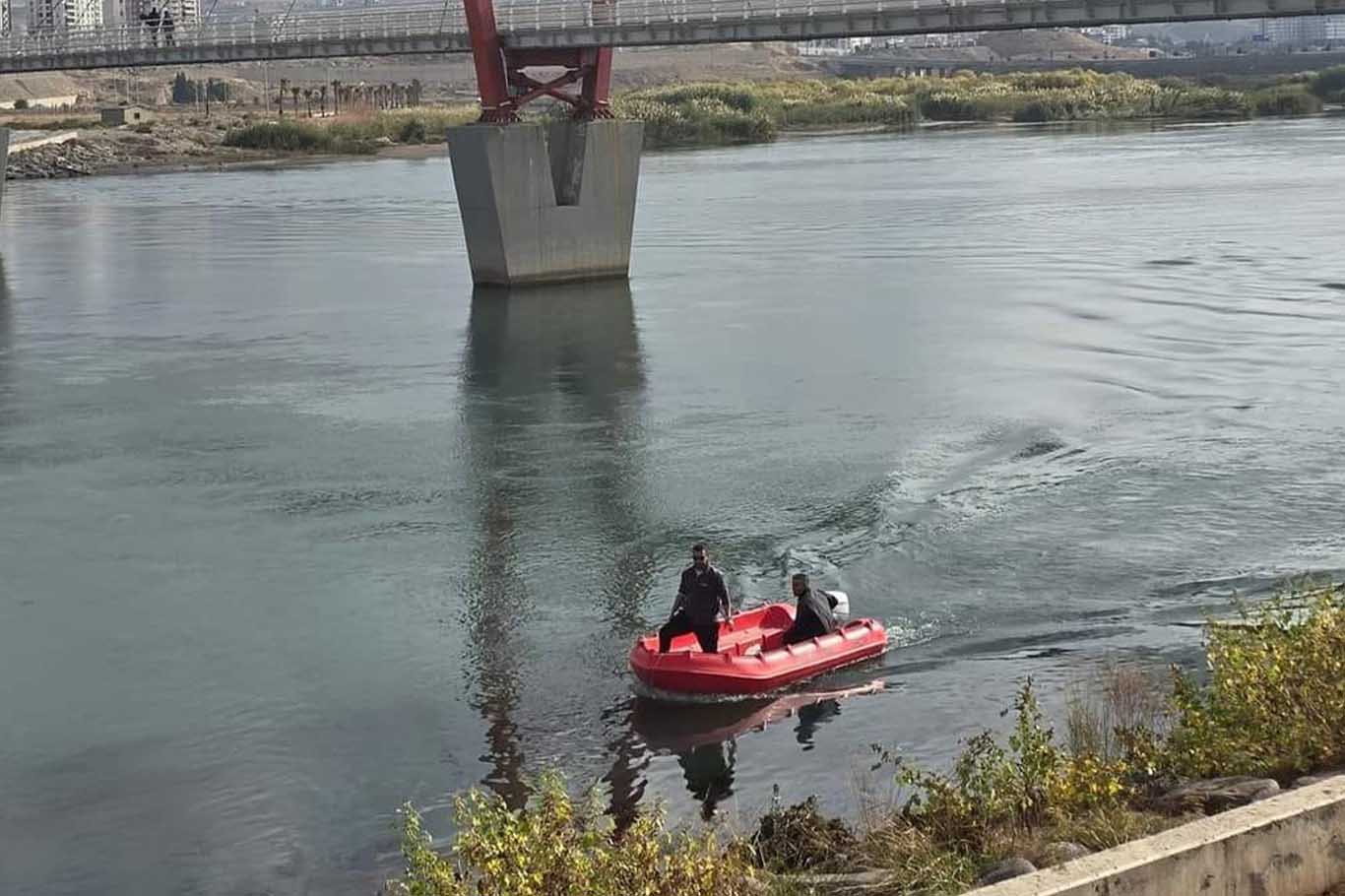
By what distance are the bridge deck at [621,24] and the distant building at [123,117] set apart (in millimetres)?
62506

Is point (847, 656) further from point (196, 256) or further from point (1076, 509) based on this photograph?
point (196, 256)

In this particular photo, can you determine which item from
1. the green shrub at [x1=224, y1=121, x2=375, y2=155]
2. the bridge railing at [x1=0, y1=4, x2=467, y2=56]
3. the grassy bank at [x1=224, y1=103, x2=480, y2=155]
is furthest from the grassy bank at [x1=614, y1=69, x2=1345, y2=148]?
the bridge railing at [x1=0, y1=4, x2=467, y2=56]

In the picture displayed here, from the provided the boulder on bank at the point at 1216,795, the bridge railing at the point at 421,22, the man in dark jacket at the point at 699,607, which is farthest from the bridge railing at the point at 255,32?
the boulder on bank at the point at 1216,795

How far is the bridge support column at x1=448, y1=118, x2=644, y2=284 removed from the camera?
49594 millimetres

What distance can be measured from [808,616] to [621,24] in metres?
32.5

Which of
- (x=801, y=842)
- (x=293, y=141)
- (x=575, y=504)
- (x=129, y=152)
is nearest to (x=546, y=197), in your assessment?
(x=575, y=504)

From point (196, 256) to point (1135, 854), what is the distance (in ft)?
181

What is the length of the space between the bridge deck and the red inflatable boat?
2411cm

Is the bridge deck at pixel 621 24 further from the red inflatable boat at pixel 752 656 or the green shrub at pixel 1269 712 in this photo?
the green shrub at pixel 1269 712

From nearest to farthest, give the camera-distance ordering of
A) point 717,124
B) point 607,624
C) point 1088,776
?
point 1088,776 < point 607,624 < point 717,124

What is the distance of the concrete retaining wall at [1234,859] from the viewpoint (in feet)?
32.1

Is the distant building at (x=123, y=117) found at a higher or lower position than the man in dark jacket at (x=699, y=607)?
higher

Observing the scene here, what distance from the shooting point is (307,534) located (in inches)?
1043

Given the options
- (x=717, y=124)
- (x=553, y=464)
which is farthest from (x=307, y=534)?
(x=717, y=124)
